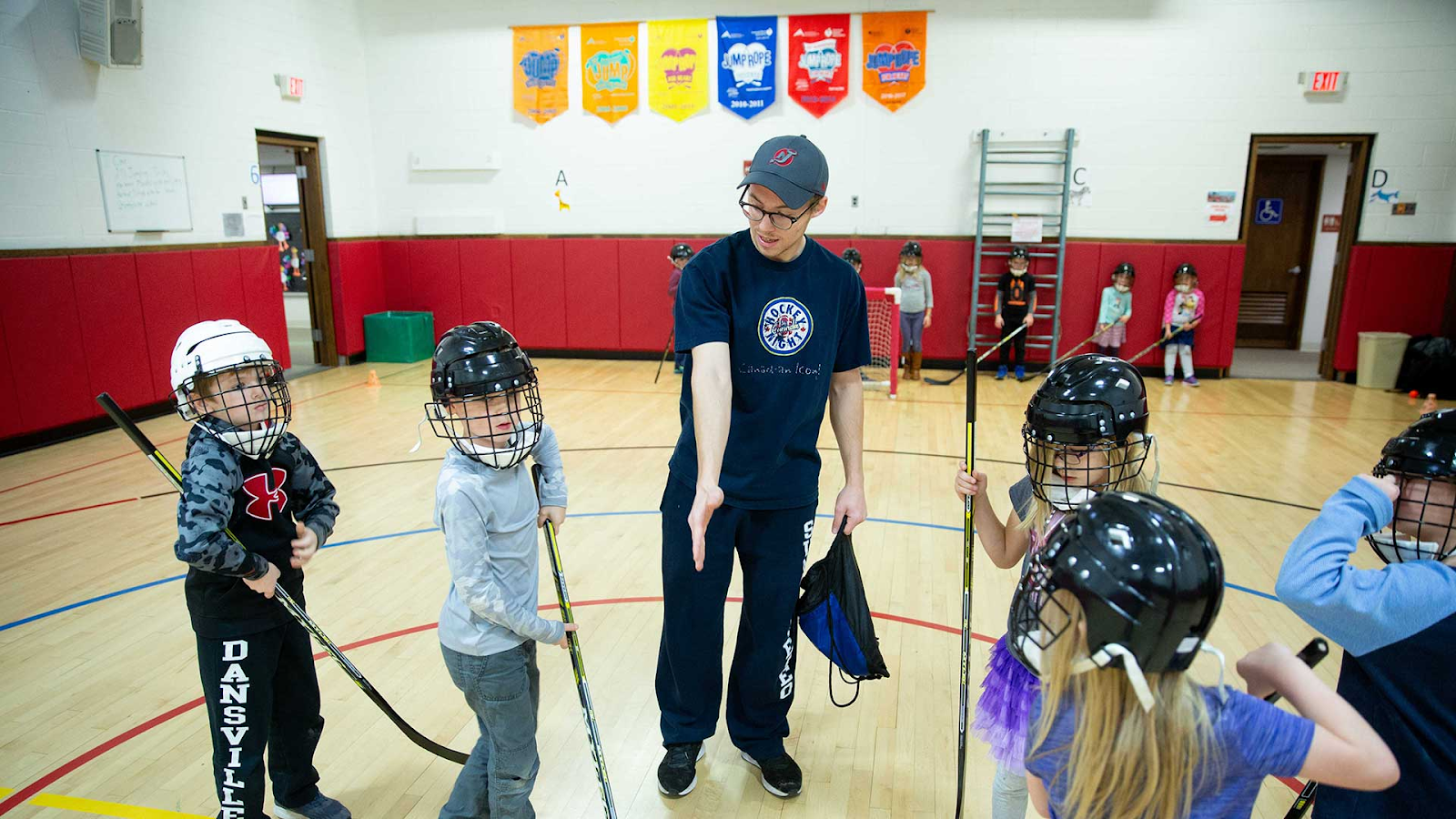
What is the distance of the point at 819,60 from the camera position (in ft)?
31.7

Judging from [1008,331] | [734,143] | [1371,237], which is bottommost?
[1008,331]

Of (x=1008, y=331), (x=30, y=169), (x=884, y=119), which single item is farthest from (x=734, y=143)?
(x=30, y=169)

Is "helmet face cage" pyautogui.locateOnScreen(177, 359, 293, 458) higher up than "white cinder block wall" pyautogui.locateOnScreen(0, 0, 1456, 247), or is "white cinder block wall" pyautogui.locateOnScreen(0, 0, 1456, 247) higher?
"white cinder block wall" pyautogui.locateOnScreen(0, 0, 1456, 247)

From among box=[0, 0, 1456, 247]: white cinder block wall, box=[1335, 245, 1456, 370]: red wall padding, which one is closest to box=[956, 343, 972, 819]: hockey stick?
box=[0, 0, 1456, 247]: white cinder block wall

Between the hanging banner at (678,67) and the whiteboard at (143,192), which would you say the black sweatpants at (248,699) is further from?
the hanging banner at (678,67)

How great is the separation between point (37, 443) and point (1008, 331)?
9.27m

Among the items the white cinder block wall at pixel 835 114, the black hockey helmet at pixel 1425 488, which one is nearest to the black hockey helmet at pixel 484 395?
the black hockey helmet at pixel 1425 488

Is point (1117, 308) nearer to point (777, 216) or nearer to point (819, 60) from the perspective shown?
point (819, 60)

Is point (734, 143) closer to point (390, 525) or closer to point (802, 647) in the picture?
point (390, 525)

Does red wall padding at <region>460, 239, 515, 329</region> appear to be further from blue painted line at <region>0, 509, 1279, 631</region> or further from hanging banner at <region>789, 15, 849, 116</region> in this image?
blue painted line at <region>0, 509, 1279, 631</region>

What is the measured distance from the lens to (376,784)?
8.75 ft

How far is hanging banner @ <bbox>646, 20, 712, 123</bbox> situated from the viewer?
32.4ft

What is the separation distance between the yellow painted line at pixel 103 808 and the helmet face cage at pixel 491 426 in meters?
1.52

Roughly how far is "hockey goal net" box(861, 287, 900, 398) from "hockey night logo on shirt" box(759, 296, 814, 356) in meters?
6.44
